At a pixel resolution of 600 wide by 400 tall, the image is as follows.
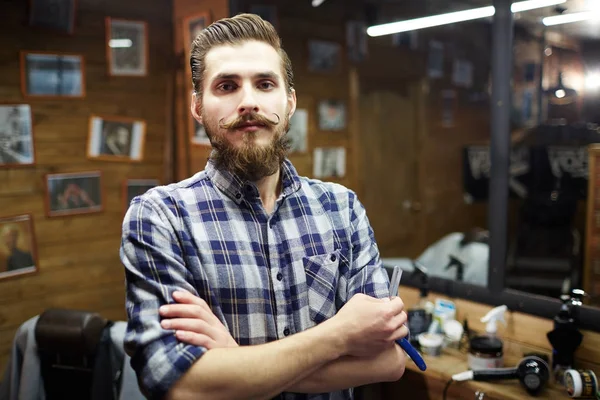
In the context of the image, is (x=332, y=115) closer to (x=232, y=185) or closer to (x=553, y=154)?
(x=553, y=154)

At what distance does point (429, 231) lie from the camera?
5109 mm

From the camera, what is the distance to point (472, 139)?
5426 millimetres

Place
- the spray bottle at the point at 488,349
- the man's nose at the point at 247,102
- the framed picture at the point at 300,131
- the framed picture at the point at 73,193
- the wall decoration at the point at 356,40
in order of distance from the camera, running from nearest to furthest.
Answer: the man's nose at the point at 247,102 → the spray bottle at the point at 488,349 → the framed picture at the point at 73,193 → the framed picture at the point at 300,131 → the wall decoration at the point at 356,40

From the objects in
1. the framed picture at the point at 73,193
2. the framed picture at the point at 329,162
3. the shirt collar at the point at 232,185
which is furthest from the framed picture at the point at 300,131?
the shirt collar at the point at 232,185

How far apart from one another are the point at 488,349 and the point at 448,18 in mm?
2420

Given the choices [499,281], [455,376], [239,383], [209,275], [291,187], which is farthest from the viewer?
[499,281]

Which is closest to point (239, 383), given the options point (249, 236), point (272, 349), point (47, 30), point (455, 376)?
point (272, 349)

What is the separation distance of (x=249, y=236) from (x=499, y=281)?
1.40 meters

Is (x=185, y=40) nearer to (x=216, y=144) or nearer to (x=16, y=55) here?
(x=16, y=55)

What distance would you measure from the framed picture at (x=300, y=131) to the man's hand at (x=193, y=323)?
2.71 m

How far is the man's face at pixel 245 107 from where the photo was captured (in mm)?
1232

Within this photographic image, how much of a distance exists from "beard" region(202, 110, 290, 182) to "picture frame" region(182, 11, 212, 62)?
7.16ft

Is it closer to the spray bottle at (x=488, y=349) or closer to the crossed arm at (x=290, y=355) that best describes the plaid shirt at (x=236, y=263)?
the crossed arm at (x=290, y=355)

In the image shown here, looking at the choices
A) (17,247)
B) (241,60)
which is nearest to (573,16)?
(241,60)
